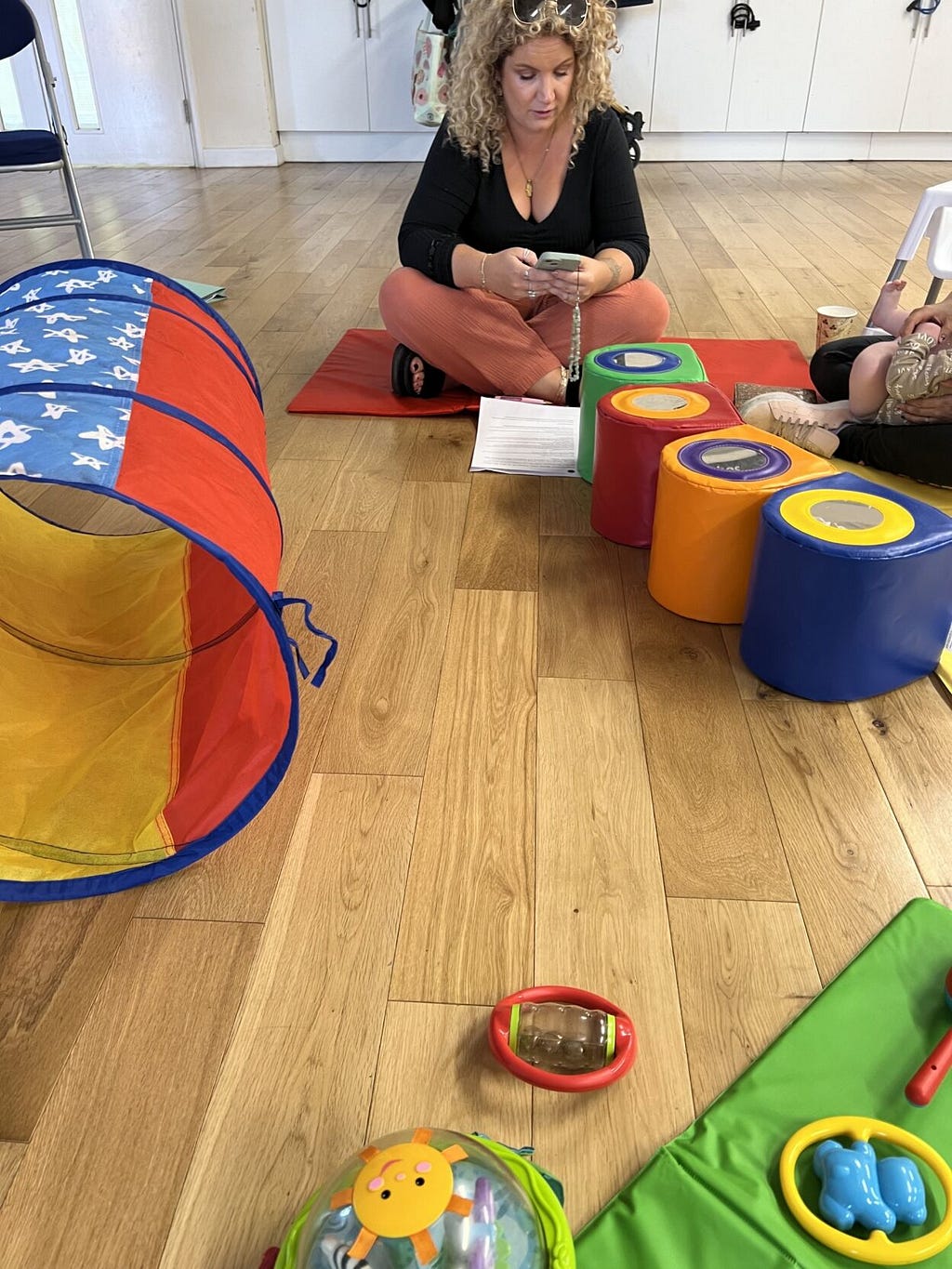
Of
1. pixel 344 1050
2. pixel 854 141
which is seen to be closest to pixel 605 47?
pixel 344 1050

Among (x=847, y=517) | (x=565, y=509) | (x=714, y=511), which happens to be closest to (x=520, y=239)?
(x=565, y=509)

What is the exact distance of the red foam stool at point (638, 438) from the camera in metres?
1.46

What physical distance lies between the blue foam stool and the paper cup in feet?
3.52

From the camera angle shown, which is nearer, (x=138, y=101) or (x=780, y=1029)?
(x=780, y=1029)

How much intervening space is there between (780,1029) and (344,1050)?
375 mm

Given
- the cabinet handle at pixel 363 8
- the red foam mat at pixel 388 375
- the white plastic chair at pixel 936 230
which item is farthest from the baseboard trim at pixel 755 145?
the white plastic chair at pixel 936 230

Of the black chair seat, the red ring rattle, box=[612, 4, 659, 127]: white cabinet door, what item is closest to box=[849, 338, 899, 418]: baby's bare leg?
the red ring rattle

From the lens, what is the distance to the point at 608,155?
1994 millimetres

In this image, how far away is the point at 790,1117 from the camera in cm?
76

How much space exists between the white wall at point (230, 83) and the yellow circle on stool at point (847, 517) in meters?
4.72

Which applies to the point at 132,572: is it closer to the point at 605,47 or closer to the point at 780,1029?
the point at 780,1029

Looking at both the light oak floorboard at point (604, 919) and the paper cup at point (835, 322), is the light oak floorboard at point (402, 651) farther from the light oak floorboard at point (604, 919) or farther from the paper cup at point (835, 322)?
the paper cup at point (835, 322)

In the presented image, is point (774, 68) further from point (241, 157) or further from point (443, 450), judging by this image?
point (443, 450)

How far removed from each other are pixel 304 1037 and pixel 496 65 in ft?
5.72
